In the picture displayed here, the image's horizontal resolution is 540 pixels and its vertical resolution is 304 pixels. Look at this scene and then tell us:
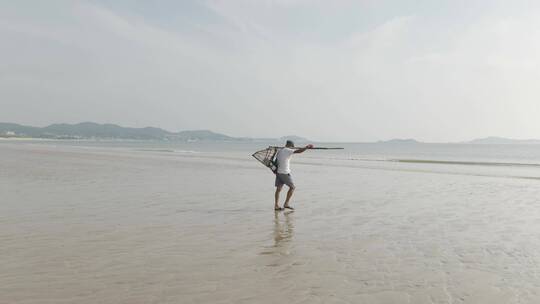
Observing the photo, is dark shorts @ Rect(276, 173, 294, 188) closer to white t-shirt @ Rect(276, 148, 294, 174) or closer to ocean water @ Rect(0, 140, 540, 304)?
white t-shirt @ Rect(276, 148, 294, 174)

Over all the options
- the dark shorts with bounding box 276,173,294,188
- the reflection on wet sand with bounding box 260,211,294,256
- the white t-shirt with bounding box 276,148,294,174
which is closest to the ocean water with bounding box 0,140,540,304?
the reflection on wet sand with bounding box 260,211,294,256

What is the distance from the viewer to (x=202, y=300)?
Result: 18.7ft

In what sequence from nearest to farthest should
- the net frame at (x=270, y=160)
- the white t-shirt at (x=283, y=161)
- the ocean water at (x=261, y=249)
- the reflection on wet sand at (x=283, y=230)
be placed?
the ocean water at (x=261, y=249), the reflection on wet sand at (x=283, y=230), the white t-shirt at (x=283, y=161), the net frame at (x=270, y=160)

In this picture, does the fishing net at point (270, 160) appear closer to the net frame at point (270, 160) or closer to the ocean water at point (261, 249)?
the net frame at point (270, 160)

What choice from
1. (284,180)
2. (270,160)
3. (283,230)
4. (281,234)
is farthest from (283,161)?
(281,234)

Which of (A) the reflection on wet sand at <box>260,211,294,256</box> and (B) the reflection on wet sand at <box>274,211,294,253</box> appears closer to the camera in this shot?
(A) the reflection on wet sand at <box>260,211,294,256</box>

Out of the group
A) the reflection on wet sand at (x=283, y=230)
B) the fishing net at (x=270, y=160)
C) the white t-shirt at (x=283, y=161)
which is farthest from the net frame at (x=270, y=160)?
the reflection on wet sand at (x=283, y=230)

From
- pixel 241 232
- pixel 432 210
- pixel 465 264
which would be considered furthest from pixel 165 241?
pixel 432 210

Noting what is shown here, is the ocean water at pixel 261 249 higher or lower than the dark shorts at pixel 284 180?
lower

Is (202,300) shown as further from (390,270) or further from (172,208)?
(172,208)

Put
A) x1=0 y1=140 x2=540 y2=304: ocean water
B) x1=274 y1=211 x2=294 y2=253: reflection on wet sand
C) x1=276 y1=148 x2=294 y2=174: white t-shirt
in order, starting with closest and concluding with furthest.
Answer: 1. x1=0 y1=140 x2=540 y2=304: ocean water
2. x1=274 y1=211 x2=294 y2=253: reflection on wet sand
3. x1=276 y1=148 x2=294 y2=174: white t-shirt

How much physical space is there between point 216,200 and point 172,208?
2340mm

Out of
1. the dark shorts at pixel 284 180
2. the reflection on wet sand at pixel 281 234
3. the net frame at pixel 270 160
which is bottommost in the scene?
the reflection on wet sand at pixel 281 234

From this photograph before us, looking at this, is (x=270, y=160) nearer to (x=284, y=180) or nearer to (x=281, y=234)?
(x=284, y=180)
